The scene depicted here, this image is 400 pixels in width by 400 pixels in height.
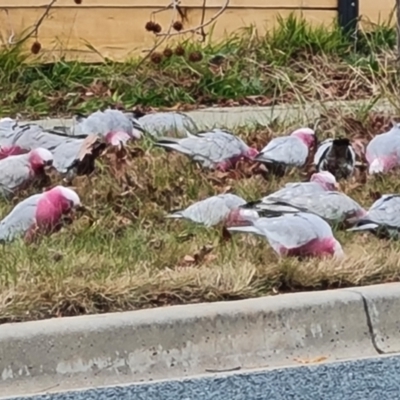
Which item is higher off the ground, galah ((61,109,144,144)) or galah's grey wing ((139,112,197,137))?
galah ((61,109,144,144))

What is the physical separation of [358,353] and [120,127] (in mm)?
2390

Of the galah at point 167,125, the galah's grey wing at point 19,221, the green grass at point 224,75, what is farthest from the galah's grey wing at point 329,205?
the green grass at point 224,75

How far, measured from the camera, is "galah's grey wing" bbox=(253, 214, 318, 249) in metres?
3.98

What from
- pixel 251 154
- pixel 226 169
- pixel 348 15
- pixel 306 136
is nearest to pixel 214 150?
pixel 226 169

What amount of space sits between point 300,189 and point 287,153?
0.71m

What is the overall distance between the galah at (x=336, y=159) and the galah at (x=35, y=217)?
135 cm

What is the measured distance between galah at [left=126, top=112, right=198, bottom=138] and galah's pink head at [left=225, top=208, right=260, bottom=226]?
5.15ft

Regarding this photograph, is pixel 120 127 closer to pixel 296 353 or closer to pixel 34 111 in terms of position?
pixel 34 111

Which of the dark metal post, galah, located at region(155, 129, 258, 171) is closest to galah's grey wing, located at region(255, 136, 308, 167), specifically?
galah, located at region(155, 129, 258, 171)

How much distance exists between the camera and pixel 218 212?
4395 millimetres

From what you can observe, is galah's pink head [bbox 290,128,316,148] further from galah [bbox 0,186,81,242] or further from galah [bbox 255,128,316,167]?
galah [bbox 0,186,81,242]

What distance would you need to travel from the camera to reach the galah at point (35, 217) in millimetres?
4266

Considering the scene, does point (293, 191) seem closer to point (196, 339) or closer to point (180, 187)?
point (180, 187)

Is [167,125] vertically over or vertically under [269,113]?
over
